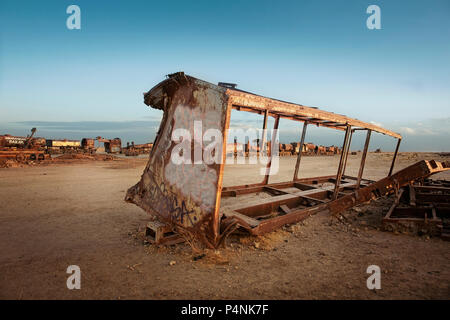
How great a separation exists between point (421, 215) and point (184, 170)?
5.20 meters

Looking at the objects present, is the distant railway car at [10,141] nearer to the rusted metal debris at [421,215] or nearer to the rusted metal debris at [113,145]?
the rusted metal debris at [113,145]

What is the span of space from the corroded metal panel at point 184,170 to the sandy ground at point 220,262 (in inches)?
22.2

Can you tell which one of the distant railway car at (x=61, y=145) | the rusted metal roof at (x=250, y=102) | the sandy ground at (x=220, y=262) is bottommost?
the distant railway car at (x=61, y=145)

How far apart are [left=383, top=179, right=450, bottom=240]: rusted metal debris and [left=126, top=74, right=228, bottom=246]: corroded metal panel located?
3.67m

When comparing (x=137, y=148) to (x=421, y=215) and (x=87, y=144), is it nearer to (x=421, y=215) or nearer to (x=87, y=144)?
(x=87, y=144)

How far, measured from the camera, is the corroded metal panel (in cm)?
301

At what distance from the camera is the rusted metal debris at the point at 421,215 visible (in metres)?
4.12

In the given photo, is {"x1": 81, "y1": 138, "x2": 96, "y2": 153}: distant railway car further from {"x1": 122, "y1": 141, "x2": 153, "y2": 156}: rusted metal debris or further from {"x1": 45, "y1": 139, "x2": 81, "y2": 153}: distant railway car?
{"x1": 122, "y1": 141, "x2": 153, "y2": 156}: rusted metal debris

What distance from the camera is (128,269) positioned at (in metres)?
2.97

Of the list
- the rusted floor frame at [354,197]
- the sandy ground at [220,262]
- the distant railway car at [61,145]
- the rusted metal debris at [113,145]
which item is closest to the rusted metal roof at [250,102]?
the rusted floor frame at [354,197]

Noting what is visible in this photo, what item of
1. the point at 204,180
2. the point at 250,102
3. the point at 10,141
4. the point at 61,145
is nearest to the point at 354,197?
the point at 250,102

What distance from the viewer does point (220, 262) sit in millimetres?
3166

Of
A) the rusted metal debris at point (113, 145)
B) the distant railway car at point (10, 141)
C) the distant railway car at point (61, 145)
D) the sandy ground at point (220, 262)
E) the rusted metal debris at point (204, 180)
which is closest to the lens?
the sandy ground at point (220, 262)
